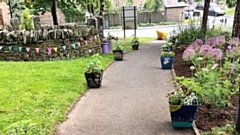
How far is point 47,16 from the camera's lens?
2655cm

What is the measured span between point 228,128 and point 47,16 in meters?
25.6

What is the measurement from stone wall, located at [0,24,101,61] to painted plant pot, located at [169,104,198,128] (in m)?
5.92

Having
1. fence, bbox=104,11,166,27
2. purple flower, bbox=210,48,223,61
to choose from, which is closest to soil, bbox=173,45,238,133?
purple flower, bbox=210,48,223,61

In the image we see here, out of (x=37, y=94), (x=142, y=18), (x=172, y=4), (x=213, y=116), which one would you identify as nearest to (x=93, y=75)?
(x=37, y=94)

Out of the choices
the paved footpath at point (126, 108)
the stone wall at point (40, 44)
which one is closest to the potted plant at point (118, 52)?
the stone wall at point (40, 44)

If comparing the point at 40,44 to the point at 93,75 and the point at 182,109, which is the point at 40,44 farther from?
the point at 182,109

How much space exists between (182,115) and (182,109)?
109 mm

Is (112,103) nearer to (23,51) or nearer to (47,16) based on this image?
(23,51)

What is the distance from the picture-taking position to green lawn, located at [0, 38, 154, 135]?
3713 millimetres

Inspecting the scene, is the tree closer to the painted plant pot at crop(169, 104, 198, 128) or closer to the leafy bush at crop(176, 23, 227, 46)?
the leafy bush at crop(176, 23, 227, 46)

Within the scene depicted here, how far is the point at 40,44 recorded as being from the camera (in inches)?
337

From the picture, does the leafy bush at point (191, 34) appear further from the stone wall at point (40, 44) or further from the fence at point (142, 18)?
the fence at point (142, 18)

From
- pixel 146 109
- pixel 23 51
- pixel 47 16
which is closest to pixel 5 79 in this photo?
pixel 23 51

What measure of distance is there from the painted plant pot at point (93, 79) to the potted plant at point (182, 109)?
2.42m
